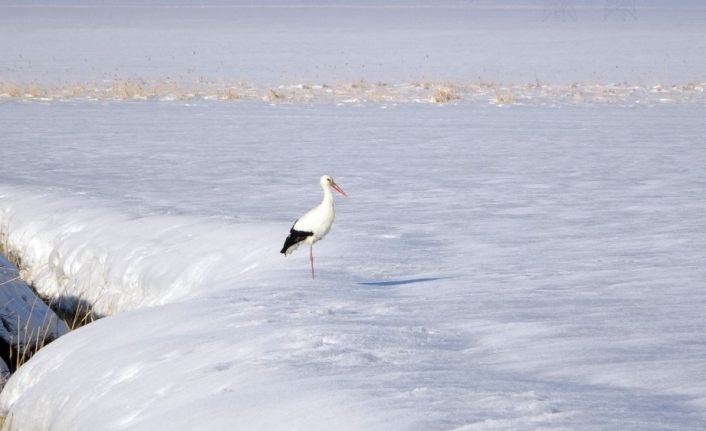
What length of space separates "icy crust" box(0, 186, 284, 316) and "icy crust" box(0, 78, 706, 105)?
18535mm

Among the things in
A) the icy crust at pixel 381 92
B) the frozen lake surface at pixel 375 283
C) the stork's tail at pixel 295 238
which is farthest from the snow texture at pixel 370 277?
the icy crust at pixel 381 92

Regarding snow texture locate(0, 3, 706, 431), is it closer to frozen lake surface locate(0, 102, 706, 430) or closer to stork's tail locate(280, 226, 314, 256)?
frozen lake surface locate(0, 102, 706, 430)

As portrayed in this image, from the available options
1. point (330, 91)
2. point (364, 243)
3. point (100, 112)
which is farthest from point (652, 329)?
point (330, 91)

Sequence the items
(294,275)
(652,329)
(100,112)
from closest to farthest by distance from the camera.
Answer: (652,329)
(294,275)
(100,112)

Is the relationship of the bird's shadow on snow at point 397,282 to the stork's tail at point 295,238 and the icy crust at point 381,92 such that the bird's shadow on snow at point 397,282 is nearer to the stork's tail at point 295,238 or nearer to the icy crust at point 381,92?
the stork's tail at point 295,238

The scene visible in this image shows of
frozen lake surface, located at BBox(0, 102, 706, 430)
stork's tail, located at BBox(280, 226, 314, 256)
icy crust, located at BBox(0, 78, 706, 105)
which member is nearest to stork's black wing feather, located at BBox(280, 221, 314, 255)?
stork's tail, located at BBox(280, 226, 314, 256)

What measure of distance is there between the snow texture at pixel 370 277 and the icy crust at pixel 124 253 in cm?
3

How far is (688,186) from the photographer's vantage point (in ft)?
46.1

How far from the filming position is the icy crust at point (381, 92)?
3060 centimetres

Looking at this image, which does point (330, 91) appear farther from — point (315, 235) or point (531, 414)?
point (531, 414)

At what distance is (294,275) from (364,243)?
1.58 m

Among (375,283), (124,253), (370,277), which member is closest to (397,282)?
(375,283)

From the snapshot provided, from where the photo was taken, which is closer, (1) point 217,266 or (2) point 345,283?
(2) point 345,283

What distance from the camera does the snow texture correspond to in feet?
18.0
